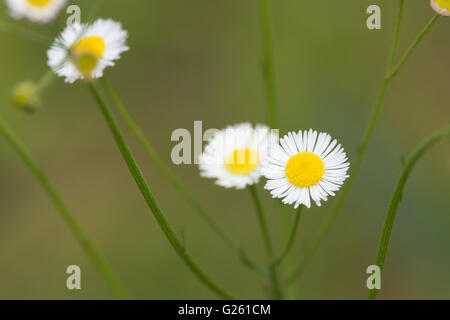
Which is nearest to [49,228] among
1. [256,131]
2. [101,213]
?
[101,213]

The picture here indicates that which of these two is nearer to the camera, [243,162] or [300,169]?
[300,169]

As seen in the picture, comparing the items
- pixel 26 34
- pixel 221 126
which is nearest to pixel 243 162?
pixel 26 34

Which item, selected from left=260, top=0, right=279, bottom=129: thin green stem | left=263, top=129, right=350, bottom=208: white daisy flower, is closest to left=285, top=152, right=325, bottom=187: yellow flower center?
left=263, top=129, right=350, bottom=208: white daisy flower

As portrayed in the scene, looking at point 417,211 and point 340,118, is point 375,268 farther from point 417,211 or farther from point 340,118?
point 340,118

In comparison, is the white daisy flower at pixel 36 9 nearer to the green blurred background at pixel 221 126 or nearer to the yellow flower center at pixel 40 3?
the yellow flower center at pixel 40 3

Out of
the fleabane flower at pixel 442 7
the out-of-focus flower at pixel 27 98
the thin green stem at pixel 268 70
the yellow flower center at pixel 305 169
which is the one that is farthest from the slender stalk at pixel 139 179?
the fleabane flower at pixel 442 7

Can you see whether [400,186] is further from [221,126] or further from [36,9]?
[221,126]

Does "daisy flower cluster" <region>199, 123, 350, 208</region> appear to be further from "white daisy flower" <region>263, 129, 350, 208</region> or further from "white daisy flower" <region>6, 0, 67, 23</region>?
"white daisy flower" <region>6, 0, 67, 23</region>

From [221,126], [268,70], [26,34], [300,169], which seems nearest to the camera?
[26,34]
